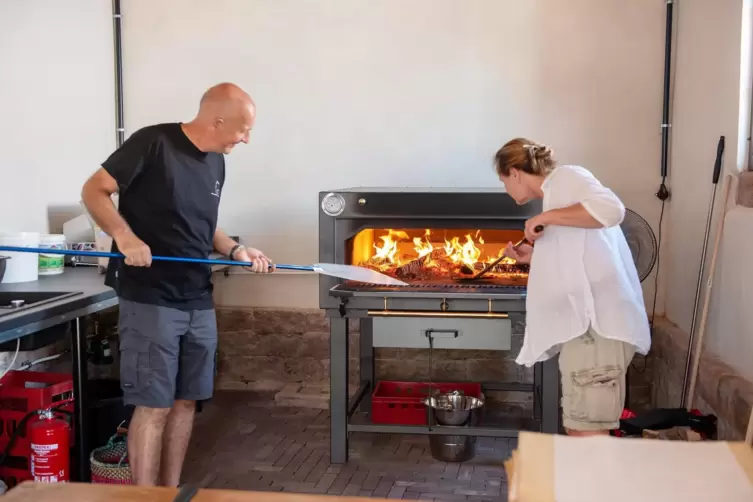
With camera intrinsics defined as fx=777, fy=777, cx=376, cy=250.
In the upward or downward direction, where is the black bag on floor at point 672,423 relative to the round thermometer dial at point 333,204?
downward

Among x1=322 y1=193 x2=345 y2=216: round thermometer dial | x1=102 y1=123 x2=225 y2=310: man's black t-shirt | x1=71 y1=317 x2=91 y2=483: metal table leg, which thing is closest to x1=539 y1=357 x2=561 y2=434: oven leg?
x1=322 y1=193 x2=345 y2=216: round thermometer dial

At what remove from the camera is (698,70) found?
3.62 m

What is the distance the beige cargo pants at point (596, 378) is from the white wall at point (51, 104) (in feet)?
8.74

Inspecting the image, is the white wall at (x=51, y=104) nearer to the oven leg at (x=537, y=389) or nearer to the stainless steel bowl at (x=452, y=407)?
the stainless steel bowl at (x=452, y=407)

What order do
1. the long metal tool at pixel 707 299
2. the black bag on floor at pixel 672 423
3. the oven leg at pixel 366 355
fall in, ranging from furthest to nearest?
the oven leg at pixel 366 355 → the long metal tool at pixel 707 299 → the black bag on floor at pixel 672 423

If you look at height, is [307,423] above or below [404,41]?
below

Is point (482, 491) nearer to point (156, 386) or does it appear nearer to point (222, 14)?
point (156, 386)

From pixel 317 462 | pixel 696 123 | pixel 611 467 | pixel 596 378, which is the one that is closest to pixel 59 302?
pixel 317 462

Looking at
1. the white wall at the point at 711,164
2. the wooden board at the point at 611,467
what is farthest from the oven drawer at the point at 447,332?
the wooden board at the point at 611,467

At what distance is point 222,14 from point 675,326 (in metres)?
2.95

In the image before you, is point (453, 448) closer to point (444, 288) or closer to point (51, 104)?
point (444, 288)

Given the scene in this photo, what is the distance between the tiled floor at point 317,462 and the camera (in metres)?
3.29

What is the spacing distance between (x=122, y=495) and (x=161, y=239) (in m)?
1.79

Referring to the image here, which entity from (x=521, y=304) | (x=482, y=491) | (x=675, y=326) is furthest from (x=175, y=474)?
(x=675, y=326)
